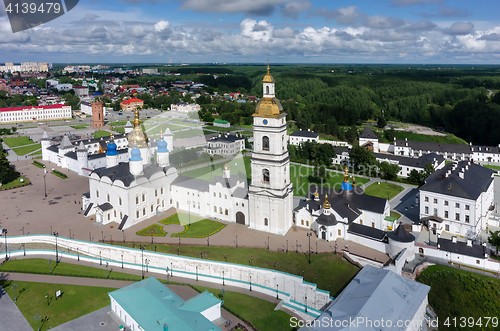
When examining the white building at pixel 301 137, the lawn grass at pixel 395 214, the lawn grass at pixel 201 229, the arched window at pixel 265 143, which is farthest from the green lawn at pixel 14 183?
the lawn grass at pixel 395 214

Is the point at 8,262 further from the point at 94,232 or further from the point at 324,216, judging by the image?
the point at 324,216

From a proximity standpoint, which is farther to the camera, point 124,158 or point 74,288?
point 124,158

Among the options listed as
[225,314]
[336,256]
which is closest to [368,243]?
[336,256]

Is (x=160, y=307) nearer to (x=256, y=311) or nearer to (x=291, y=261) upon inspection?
(x=256, y=311)

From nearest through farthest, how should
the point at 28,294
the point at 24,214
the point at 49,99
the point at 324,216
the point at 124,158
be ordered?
the point at 28,294 → the point at 324,216 → the point at 24,214 → the point at 124,158 → the point at 49,99

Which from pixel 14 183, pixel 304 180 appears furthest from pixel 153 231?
pixel 14 183

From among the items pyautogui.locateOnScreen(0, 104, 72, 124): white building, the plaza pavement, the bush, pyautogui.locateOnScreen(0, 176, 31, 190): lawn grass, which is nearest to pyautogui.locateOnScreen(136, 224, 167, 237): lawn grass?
the plaza pavement
